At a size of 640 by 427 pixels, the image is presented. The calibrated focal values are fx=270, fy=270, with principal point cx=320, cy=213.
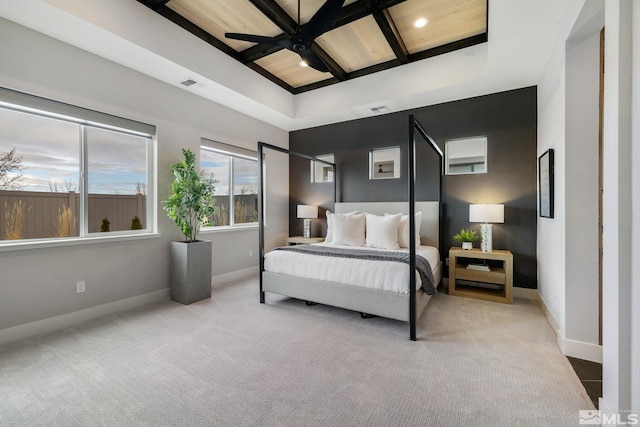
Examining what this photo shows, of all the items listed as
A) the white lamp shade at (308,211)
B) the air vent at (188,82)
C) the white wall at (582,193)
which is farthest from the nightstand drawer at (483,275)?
the air vent at (188,82)

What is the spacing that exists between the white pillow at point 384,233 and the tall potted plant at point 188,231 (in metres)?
2.31

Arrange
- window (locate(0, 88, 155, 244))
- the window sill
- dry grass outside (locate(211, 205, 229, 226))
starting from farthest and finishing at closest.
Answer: dry grass outside (locate(211, 205, 229, 226)), window (locate(0, 88, 155, 244)), the window sill

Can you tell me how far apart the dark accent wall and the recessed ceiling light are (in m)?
1.41

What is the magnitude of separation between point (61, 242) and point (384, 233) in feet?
12.2

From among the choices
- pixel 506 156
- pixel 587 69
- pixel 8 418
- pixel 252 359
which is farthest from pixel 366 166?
pixel 8 418

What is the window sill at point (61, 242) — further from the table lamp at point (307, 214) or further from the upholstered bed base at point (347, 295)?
the table lamp at point (307, 214)

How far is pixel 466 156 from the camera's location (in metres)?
4.26

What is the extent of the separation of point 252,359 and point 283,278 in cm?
123

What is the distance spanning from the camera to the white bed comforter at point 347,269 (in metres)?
2.67

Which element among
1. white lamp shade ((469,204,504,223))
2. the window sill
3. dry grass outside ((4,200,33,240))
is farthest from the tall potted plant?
white lamp shade ((469,204,504,223))

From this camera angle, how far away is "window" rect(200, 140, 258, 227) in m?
4.50

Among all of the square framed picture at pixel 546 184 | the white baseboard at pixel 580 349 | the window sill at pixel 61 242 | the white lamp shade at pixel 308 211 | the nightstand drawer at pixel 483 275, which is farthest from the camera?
the white lamp shade at pixel 308 211

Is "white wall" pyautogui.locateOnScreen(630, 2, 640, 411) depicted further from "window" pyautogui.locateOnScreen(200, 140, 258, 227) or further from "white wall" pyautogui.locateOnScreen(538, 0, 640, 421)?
"window" pyautogui.locateOnScreen(200, 140, 258, 227)

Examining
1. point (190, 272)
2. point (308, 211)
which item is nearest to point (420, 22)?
point (308, 211)
